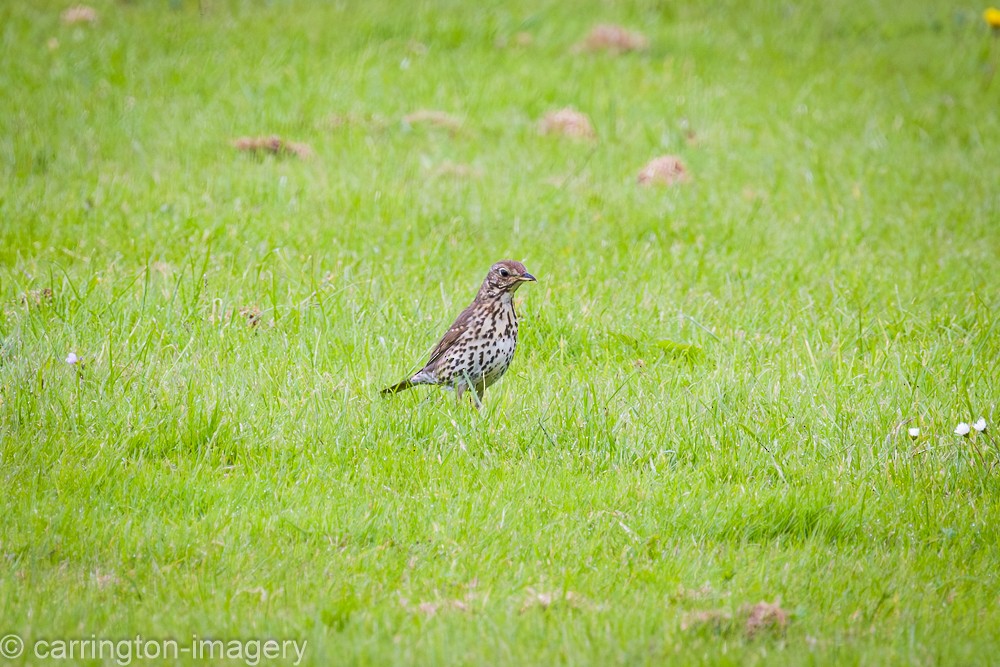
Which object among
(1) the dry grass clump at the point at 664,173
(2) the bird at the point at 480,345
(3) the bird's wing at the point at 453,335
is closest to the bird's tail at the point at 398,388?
(2) the bird at the point at 480,345

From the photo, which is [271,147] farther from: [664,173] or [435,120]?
[664,173]

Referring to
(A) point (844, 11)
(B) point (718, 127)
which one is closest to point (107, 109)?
(B) point (718, 127)

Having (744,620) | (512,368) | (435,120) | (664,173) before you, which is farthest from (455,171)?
(744,620)

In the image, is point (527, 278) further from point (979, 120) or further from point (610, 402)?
point (979, 120)

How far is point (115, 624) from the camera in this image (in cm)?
403

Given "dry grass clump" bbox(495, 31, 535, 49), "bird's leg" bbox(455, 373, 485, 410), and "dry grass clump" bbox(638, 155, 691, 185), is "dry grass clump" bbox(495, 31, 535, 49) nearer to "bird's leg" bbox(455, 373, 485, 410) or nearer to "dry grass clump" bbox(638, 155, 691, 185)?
"dry grass clump" bbox(638, 155, 691, 185)

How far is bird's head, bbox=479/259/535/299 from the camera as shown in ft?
20.0

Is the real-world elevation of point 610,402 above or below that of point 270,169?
below

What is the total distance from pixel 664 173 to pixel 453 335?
4.23 metres

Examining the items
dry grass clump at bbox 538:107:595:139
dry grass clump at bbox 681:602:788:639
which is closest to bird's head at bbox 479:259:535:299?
dry grass clump at bbox 681:602:788:639

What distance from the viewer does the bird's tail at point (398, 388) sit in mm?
5879

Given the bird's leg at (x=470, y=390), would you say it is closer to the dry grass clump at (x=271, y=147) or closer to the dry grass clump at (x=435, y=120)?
the dry grass clump at (x=271, y=147)

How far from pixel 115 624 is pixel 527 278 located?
285 cm

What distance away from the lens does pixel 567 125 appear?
1064 centimetres
